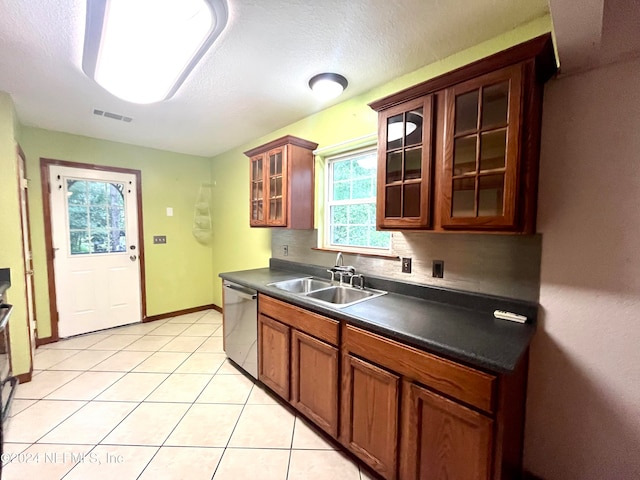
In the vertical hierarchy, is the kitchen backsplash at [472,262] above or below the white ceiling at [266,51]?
below

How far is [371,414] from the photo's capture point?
1454mm

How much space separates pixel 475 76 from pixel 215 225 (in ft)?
12.2

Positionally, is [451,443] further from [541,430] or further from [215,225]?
[215,225]

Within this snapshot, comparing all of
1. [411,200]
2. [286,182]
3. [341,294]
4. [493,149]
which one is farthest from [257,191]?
[493,149]

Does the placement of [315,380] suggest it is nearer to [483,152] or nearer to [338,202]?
[338,202]

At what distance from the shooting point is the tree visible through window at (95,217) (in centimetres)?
321

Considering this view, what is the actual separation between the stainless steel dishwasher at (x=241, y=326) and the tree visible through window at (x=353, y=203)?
91 cm

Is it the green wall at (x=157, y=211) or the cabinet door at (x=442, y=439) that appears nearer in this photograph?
the cabinet door at (x=442, y=439)

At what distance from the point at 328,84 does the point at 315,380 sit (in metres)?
1.99

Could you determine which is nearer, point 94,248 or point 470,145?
point 470,145

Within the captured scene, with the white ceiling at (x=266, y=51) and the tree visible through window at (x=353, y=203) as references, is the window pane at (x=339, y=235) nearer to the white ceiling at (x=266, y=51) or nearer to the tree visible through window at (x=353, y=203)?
the tree visible through window at (x=353, y=203)

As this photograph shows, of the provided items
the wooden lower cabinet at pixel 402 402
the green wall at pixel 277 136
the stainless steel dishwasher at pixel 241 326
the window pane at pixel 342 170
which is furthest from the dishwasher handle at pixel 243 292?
the window pane at pixel 342 170

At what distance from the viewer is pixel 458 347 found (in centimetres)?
114

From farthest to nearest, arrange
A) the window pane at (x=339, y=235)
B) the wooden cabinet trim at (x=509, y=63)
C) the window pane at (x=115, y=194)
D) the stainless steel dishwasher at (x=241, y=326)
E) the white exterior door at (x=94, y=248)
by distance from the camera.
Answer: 1. the window pane at (x=115, y=194)
2. the white exterior door at (x=94, y=248)
3. the window pane at (x=339, y=235)
4. the stainless steel dishwasher at (x=241, y=326)
5. the wooden cabinet trim at (x=509, y=63)
